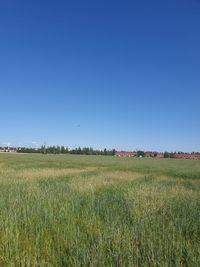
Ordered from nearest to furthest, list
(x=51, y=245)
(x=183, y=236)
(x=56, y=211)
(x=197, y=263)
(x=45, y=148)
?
1. (x=197, y=263)
2. (x=51, y=245)
3. (x=183, y=236)
4. (x=56, y=211)
5. (x=45, y=148)

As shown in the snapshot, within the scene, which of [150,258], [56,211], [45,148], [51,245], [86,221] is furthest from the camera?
[45,148]

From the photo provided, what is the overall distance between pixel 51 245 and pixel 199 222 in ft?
10.6

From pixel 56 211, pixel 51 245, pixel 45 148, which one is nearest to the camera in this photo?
pixel 51 245

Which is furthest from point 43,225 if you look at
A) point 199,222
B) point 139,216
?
point 199,222

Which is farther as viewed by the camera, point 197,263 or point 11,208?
point 11,208

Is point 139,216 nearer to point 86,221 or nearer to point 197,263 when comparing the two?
point 86,221

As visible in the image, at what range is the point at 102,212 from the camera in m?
9.11

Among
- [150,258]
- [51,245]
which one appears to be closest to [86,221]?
[51,245]

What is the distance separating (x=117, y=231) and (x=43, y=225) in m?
1.54

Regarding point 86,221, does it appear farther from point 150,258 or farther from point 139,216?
point 150,258

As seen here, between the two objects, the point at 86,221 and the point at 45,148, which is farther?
the point at 45,148

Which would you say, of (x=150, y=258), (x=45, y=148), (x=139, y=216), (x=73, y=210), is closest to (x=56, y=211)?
(x=73, y=210)

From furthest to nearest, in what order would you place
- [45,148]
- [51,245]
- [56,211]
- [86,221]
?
[45,148] → [56,211] → [86,221] → [51,245]

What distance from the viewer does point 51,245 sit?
21.7 ft
